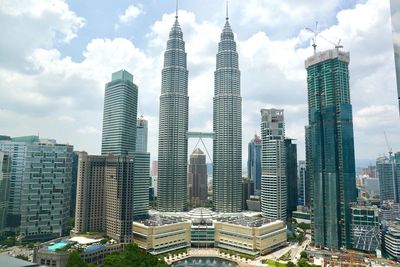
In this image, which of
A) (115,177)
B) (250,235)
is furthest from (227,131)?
(115,177)

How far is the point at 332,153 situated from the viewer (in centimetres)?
2433

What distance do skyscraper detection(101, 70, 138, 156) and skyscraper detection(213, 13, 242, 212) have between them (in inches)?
403

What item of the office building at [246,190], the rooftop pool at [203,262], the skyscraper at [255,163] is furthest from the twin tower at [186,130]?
the skyscraper at [255,163]

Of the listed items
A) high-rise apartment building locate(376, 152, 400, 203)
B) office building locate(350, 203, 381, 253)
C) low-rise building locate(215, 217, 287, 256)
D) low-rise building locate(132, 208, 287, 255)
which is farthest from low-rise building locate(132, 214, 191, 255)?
high-rise apartment building locate(376, 152, 400, 203)

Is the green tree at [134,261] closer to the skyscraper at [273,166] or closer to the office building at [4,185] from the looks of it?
the office building at [4,185]

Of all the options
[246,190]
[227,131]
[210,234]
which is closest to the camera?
[210,234]

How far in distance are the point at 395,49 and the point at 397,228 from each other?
2350 centimetres

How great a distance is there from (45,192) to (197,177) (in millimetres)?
29337

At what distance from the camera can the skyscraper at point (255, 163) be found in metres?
51.0

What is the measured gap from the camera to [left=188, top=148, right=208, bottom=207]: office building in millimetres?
49241

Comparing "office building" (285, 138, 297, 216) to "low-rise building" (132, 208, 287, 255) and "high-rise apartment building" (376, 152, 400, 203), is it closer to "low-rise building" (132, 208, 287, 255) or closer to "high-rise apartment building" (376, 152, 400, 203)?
"low-rise building" (132, 208, 287, 255)

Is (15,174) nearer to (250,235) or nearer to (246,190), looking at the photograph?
(250,235)

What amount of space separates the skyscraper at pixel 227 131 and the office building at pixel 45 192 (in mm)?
16727

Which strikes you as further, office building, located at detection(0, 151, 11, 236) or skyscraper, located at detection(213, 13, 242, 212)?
skyscraper, located at detection(213, 13, 242, 212)
